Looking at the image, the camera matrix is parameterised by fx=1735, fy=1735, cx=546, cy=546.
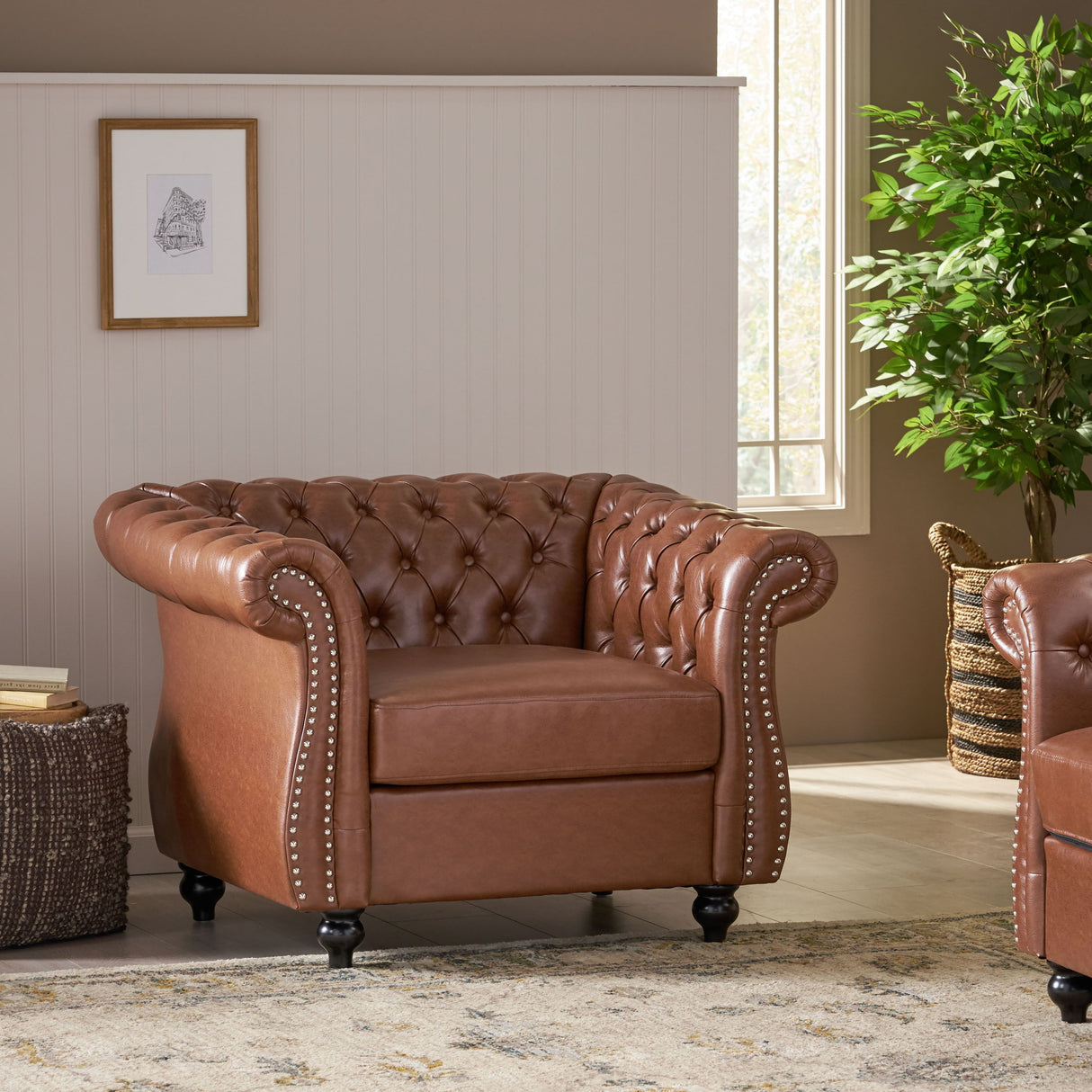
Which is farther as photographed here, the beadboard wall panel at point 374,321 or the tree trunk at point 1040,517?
the tree trunk at point 1040,517

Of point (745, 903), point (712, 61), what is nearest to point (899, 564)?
point (712, 61)

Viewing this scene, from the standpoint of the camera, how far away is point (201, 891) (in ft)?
11.5

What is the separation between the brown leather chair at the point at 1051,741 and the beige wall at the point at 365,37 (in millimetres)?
2102

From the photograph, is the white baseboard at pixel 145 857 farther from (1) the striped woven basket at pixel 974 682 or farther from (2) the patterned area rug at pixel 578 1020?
(1) the striped woven basket at pixel 974 682

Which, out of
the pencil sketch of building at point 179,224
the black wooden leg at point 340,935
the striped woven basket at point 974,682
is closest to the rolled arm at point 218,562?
the black wooden leg at point 340,935

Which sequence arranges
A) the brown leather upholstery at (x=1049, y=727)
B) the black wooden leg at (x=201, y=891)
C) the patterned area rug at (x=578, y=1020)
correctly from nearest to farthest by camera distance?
1. the patterned area rug at (x=578, y=1020)
2. the brown leather upholstery at (x=1049, y=727)
3. the black wooden leg at (x=201, y=891)

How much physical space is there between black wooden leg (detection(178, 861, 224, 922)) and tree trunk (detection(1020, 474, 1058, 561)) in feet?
8.57

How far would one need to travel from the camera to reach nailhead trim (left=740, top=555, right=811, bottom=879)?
3.23m

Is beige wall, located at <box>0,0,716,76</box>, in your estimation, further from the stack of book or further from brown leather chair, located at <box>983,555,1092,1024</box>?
brown leather chair, located at <box>983,555,1092,1024</box>

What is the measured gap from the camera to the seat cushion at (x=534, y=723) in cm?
307

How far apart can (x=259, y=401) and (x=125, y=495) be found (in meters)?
0.58

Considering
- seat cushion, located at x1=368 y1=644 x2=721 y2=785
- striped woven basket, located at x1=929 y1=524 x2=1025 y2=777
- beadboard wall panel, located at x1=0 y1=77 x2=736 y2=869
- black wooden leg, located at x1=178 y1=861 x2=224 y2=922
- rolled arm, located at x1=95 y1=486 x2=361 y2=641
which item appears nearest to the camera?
rolled arm, located at x1=95 y1=486 x2=361 y2=641

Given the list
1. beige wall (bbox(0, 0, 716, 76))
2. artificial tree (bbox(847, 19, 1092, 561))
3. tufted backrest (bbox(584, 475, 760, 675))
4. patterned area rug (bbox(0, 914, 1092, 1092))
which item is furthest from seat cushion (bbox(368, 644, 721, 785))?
artificial tree (bbox(847, 19, 1092, 561))

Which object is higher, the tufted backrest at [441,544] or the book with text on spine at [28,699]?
the tufted backrest at [441,544]
